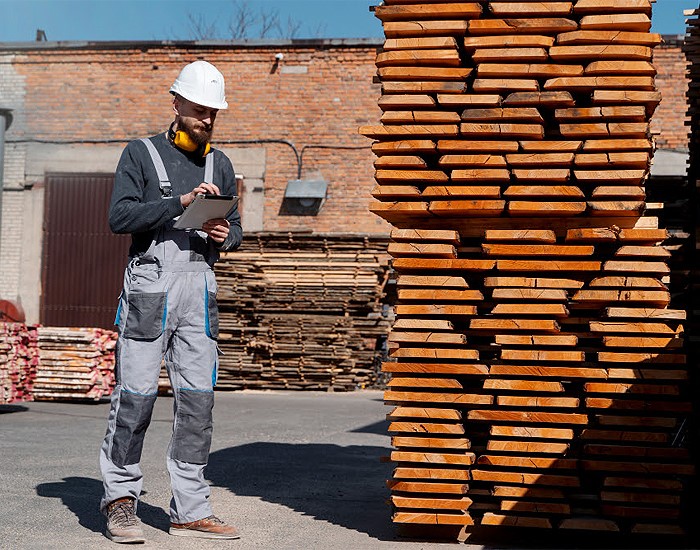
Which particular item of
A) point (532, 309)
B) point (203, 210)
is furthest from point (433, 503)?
point (203, 210)

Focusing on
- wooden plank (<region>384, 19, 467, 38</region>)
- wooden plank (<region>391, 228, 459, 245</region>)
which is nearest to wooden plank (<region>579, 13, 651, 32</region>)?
wooden plank (<region>384, 19, 467, 38</region>)

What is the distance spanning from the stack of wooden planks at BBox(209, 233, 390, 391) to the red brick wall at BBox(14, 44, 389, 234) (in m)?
2.91

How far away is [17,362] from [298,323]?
518cm

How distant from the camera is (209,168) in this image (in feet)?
18.3

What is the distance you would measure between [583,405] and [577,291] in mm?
556

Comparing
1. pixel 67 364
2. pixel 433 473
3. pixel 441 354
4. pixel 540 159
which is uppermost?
pixel 540 159

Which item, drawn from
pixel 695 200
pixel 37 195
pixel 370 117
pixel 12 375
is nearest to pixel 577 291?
pixel 695 200

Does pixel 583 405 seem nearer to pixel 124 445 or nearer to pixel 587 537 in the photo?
pixel 587 537

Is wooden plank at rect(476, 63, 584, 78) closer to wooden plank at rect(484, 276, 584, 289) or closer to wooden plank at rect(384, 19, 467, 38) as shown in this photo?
wooden plank at rect(384, 19, 467, 38)

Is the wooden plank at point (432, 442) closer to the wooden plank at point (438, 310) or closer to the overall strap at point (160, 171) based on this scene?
the wooden plank at point (438, 310)

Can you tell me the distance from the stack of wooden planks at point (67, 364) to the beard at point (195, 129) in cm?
912

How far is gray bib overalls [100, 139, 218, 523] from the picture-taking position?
5.25 m

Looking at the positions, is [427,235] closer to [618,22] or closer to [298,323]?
[618,22]

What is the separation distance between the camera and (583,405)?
5.37 m
